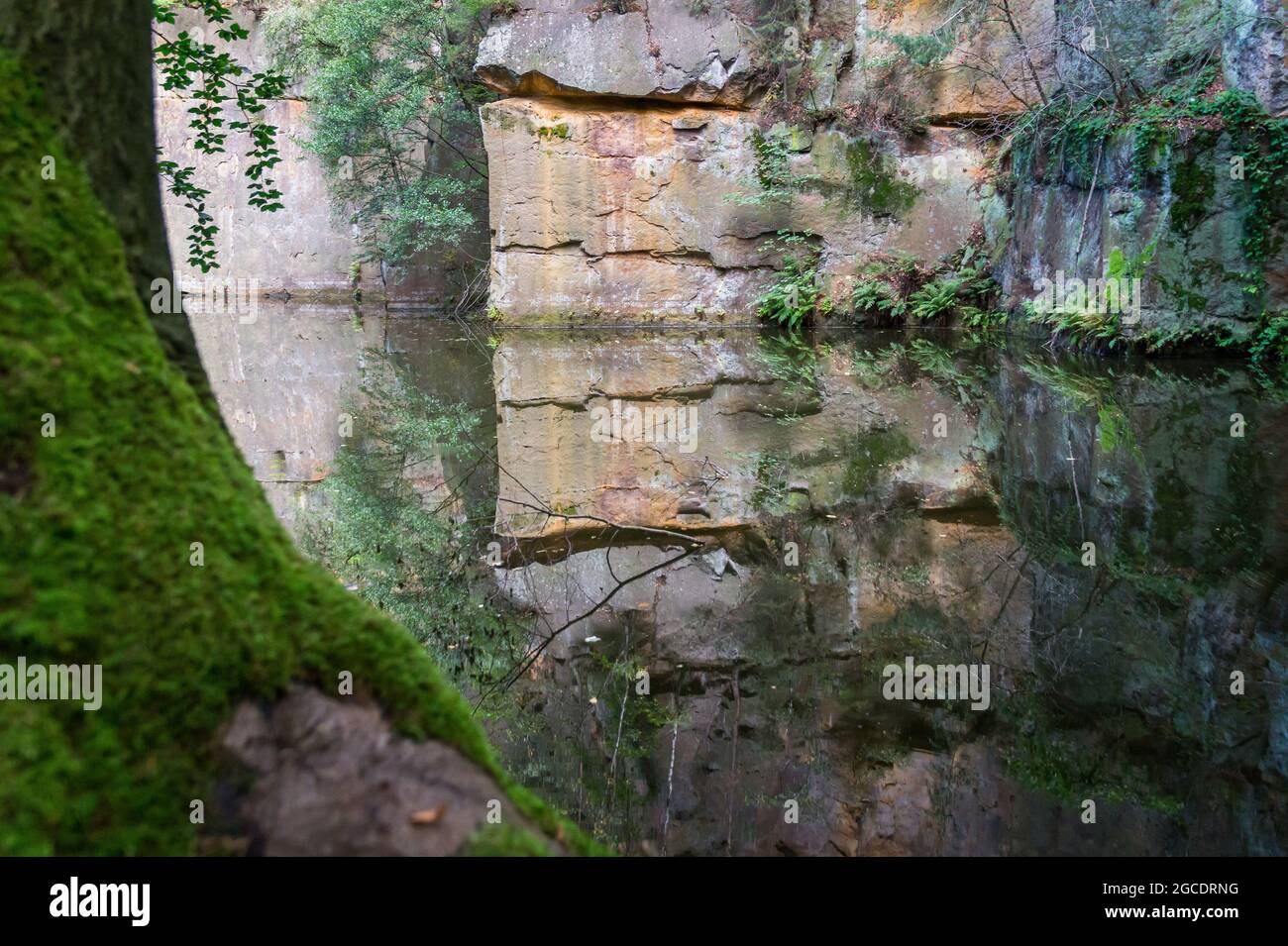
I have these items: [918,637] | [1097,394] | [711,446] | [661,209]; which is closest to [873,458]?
[711,446]

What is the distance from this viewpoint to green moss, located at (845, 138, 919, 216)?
60.1ft

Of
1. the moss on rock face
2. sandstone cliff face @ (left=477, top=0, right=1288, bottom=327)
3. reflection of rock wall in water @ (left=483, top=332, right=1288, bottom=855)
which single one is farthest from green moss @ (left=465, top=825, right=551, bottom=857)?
sandstone cliff face @ (left=477, top=0, right=1288, bottom=327)

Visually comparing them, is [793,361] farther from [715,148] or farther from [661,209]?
[715,148]

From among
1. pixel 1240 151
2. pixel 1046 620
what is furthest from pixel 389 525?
pixel 1240 151

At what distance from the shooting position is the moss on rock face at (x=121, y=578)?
5.15 ft

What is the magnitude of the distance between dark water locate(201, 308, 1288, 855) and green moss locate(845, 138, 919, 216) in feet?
31.5

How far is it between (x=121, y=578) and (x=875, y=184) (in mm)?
18287

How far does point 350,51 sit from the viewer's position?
20.5 metres

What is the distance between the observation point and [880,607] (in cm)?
439

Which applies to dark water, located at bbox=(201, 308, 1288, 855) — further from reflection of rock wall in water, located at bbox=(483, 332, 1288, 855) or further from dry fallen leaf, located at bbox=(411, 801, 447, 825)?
dry fallen leaf, located at bbox=(411, 801, 447, 825)

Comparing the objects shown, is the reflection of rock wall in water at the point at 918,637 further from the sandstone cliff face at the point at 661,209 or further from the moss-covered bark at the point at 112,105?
the sandstone cliff face at the point at 661,209

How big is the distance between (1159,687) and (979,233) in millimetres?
15411

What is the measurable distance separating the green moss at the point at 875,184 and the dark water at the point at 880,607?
9601mm
